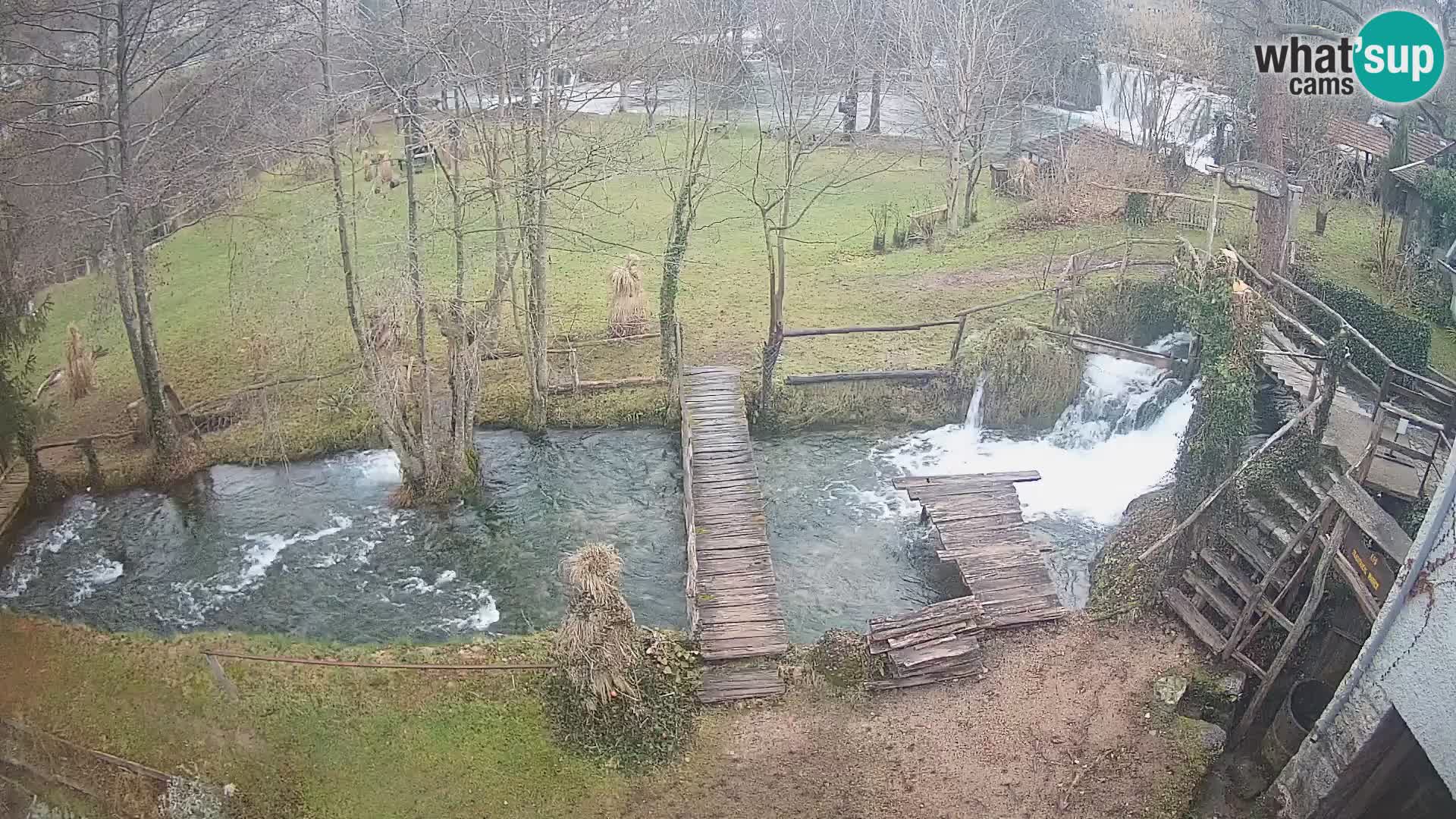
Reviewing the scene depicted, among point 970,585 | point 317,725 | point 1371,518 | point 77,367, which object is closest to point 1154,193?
point 970,585

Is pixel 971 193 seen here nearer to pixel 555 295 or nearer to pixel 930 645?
pixel 555 295

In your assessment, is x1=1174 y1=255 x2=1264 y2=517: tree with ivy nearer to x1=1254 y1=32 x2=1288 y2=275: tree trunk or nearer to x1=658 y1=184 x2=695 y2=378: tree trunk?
x1=1254 y1=32 x2=1288 y2=275: tree trunk

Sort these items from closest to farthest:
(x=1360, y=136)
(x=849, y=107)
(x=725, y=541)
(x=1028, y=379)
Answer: (x=725, y=541) → (x=1028, y=379) → (x=1360, y=136) → (x=849, y=107)

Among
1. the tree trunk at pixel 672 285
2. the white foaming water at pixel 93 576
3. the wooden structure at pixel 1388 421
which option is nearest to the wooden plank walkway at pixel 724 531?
the tree trunk at pixel 672 285

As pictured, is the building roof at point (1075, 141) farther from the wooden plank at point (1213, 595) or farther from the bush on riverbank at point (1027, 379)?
the wooden plank at point (1213, 595)

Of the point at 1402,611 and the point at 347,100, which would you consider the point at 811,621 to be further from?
the point at 347,100

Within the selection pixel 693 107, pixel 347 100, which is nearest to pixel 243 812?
pixel 347 100
